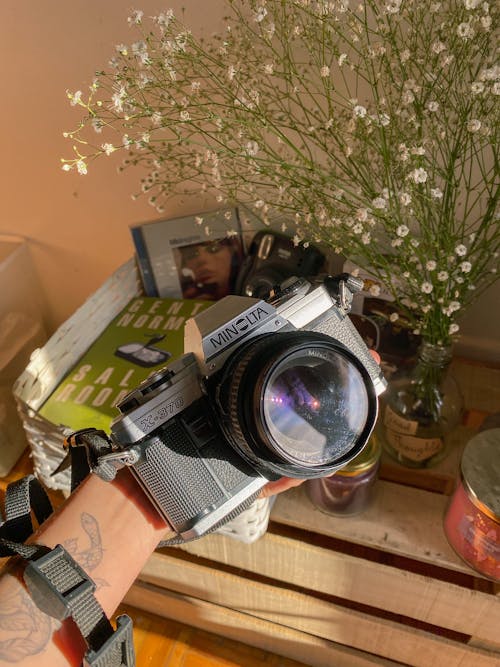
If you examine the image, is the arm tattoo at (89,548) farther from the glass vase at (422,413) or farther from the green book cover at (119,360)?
the glass vase at (422,413)

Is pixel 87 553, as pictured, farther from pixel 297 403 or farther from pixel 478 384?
pixel 478 384

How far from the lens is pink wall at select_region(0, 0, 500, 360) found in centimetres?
79

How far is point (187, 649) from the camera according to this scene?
871 mm

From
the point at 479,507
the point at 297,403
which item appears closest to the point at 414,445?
the point at 479,507

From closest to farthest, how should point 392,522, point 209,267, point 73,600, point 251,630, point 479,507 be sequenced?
point 73,600, point 479,507, point 392,522, point 251,630, point 209,267

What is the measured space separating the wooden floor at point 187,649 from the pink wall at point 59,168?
2.00ft

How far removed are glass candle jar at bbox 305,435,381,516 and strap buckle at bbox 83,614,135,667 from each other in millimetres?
282

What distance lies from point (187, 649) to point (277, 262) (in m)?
0.63

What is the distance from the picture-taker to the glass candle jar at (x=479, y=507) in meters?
0.57

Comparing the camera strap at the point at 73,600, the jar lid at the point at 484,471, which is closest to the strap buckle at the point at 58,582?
the camera strap at the point at 73,600

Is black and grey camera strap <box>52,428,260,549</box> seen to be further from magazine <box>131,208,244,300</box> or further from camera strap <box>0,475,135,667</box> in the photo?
magazine <box>131,208,244,300</box>

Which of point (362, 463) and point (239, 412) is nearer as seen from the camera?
point (239, 412)

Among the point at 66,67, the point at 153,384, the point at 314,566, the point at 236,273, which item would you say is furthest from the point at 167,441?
the point at 66,67

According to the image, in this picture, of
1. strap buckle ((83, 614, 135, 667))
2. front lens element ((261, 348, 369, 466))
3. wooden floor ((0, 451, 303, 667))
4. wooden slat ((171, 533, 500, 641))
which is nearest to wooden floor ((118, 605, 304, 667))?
wooden floor ((0, 451, 303, 667))
